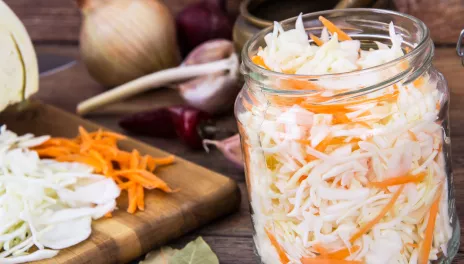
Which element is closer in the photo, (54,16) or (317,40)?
(317,40)

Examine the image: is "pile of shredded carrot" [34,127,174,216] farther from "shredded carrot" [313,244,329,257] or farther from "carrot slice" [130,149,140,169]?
"shredded carrot" [313,244,329,257]

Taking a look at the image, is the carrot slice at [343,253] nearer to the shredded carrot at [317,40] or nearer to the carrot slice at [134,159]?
the shredded carrot at [317,40]

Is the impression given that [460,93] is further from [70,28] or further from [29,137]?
[70,28]

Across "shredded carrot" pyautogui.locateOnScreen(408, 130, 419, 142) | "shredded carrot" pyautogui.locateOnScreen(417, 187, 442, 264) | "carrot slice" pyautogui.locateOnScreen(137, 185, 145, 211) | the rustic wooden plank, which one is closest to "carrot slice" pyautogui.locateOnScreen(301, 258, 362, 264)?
"shredded carrot" pyautogui.locateOnScreen(417, 187, 442, 264)

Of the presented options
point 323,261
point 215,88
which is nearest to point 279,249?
point 323,261

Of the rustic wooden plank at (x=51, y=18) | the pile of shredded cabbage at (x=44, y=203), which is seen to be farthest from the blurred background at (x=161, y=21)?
the pile of shredded cabbage at (x=44, y=203)

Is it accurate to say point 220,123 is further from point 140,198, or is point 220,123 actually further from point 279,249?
point 279,249
